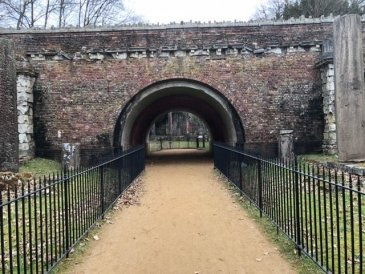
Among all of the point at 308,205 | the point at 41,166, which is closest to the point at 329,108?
the point at 308,205

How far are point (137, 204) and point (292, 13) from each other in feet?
95.0

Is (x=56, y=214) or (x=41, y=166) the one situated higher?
(x=41, y=166)

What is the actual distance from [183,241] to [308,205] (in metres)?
2.43

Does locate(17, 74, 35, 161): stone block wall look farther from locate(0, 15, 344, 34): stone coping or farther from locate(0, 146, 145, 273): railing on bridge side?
locate(0, 146, 145, 273): railing on bridge side

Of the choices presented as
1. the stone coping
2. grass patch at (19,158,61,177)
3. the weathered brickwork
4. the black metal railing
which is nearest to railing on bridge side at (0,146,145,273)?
grass patch at (19,158,61,177)

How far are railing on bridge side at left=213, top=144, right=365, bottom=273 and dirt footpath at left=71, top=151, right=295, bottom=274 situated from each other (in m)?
0.43

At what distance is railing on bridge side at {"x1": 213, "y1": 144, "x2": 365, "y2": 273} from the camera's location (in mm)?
4629

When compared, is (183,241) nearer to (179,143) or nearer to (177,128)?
(179,143)

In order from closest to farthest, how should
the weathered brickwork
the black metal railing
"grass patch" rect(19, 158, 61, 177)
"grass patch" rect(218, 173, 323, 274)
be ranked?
1. "grass patch" rect(218, 173, 323, 274)
2. "grass patch" rect(19, 158, 61, 177)
3. the weathered brickwork
4. the black metal railing

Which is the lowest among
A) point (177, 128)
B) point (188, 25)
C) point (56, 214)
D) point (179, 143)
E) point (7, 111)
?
point (56, 214)

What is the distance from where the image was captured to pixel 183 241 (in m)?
6.54

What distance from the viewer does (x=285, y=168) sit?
20.9ft

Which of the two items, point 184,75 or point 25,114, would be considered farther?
point 184,75

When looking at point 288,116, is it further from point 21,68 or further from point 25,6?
point 25,6
